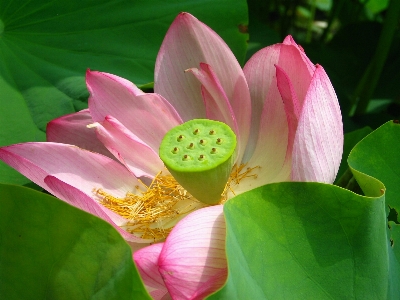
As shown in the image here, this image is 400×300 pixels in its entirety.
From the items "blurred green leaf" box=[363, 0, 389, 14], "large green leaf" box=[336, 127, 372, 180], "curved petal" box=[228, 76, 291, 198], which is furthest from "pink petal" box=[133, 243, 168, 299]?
"blurred green leaf" box=[363, 0, 389, 14]

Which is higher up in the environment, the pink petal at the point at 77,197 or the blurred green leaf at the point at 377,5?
the blurred green leaf at the point at 377,5

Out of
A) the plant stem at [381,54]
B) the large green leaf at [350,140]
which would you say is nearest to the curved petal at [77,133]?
the large green leaf at [350,140]

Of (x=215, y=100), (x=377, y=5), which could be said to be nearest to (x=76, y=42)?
(x=215, y=100)

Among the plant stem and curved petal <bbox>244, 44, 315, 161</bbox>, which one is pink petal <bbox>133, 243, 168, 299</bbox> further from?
the plant stem

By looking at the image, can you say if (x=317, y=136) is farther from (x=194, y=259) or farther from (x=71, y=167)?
(x=71, y=167)

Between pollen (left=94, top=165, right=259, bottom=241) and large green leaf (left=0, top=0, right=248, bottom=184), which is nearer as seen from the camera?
pollen (left=94, top=165, right=259, bottom=241)

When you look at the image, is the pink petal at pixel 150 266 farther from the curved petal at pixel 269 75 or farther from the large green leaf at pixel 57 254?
A: the curved petal at pixel 269 75

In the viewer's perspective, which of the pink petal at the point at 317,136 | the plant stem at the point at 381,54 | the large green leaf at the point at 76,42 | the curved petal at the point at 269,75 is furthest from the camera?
the plant stem at the point at 381,54
